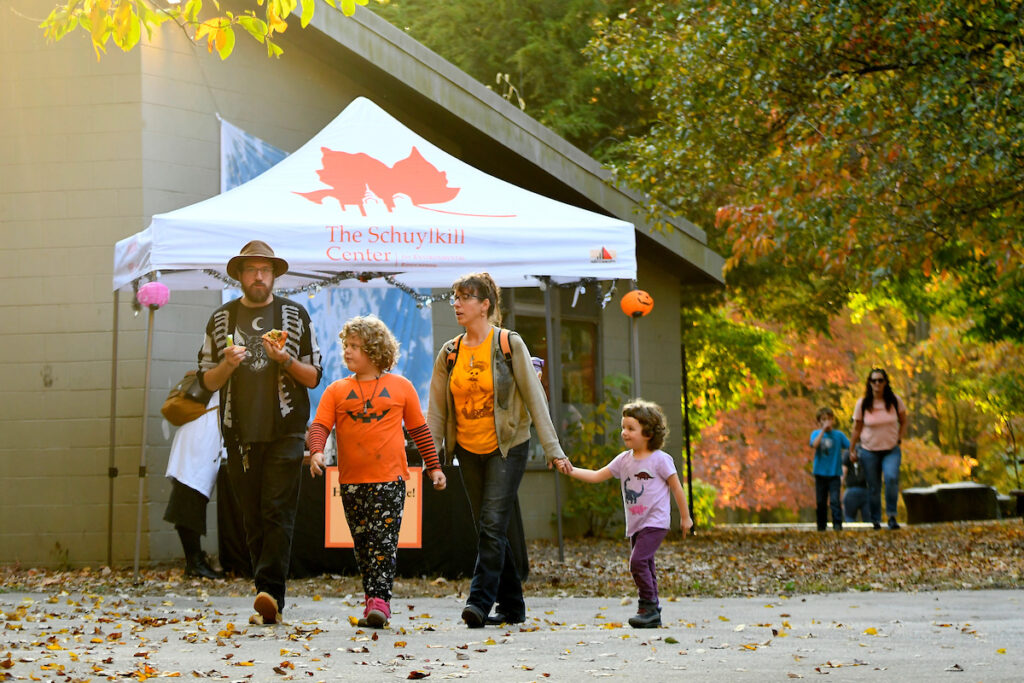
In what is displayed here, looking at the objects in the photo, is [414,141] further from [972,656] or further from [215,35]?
[972,656]

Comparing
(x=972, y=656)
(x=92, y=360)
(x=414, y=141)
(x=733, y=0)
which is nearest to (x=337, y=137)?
(x=414, y=141)

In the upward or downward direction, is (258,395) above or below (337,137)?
below

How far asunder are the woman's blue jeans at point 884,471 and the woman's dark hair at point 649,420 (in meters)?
8.38

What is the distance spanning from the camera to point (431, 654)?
617 centimetres

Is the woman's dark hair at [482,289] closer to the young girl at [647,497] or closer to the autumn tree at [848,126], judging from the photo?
the young girl at [647,497]

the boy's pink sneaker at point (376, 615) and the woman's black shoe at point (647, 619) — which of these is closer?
the boy's pink sneaker at point (376, 615)

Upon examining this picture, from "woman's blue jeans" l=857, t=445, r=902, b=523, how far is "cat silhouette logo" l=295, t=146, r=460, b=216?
6.66 meters

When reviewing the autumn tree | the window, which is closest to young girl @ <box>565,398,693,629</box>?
the autumn tree

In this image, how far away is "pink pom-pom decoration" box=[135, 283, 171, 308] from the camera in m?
10.2

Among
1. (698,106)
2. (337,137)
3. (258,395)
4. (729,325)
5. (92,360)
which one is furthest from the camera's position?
(729,325)

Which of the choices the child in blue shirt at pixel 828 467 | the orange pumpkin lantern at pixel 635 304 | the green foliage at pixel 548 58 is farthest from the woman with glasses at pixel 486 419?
the green foliage at pixel 548 58

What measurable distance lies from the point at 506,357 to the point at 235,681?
258 cm

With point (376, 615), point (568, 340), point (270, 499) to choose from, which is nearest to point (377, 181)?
point (270, 499)

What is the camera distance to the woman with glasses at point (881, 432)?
50.1 ft
